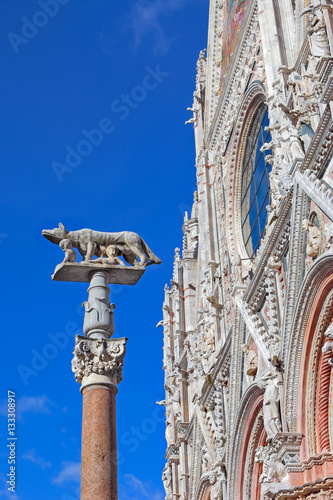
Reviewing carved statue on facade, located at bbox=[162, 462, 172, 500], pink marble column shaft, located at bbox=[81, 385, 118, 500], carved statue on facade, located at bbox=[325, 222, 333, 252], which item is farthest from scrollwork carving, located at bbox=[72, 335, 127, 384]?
carved statue on facade, located at bbox=[162, 462, 172, 500]

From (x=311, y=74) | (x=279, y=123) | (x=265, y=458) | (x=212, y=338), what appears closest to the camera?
(x=265, y=458)

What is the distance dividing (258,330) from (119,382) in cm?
538

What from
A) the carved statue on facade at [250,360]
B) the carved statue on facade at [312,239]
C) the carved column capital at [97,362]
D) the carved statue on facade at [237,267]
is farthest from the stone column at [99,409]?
the carved statue on facade at [237,267]

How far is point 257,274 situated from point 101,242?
5036mm

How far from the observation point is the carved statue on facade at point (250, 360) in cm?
1281

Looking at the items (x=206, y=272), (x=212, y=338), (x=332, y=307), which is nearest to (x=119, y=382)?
(x=332, y=307)

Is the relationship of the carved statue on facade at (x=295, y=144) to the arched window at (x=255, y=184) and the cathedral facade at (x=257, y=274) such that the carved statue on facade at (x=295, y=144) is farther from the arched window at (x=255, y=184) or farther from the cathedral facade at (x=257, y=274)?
the arched window at (x=255, y=184)

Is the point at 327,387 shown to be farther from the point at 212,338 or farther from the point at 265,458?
the point at 212,338

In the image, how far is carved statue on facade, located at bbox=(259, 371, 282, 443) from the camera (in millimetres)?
10922

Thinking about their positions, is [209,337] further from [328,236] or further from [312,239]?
[328,236]

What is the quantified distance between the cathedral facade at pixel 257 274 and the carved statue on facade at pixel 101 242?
278 cm

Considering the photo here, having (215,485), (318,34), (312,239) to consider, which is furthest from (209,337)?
(318,34)

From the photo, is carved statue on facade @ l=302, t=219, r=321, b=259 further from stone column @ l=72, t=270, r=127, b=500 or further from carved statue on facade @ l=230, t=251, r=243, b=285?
carved statue on facade @ l=230, t=251, r=243, b=285

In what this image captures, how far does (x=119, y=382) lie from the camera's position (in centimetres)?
783
